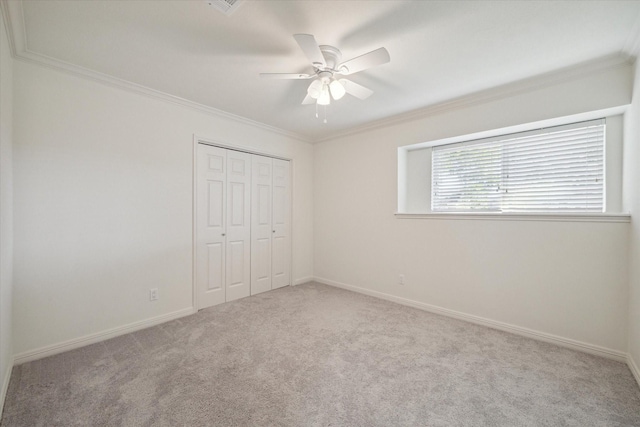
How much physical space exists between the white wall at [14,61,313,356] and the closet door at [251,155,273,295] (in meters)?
0.89

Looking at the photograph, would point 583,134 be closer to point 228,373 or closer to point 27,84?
point 228,373

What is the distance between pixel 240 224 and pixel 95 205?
159cm

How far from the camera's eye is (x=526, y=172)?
9.09 feet

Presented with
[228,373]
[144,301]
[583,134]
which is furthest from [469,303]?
[144,301]

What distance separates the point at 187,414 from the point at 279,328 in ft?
4.00

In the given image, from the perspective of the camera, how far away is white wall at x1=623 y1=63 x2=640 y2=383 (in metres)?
1.96

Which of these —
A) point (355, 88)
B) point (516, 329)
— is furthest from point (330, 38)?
point (516, 329)

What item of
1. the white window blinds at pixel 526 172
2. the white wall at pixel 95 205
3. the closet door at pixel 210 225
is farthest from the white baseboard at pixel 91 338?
the white window blinds at pixel 526 172

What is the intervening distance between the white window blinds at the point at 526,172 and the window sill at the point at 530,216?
0.22m

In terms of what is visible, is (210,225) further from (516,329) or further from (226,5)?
(516,329)

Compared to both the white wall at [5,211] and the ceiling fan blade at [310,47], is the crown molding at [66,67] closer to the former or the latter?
the white wall at [5,211]

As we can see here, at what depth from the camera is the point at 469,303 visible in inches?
116

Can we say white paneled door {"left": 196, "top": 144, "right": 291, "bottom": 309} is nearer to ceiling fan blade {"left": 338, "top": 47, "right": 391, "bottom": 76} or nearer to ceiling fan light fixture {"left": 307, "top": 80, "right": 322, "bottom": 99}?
ceiling fan light fixture {"left": 307, "top": 80, "right": 322, "bottom": 99}

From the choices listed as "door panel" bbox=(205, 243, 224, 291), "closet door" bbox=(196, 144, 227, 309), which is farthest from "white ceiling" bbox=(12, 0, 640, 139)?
"door panel" bbox=(205, 243, 224, 291)
